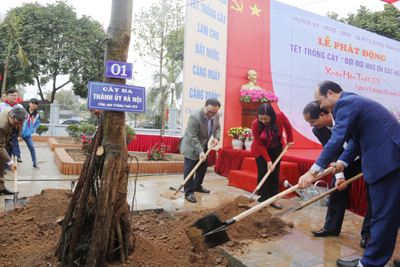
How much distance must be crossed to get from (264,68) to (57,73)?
19.2 metres

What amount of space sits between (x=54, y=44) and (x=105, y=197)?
22.0m

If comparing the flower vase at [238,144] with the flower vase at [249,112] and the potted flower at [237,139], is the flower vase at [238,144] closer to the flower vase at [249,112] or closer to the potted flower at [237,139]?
the potted flower at [237,139]

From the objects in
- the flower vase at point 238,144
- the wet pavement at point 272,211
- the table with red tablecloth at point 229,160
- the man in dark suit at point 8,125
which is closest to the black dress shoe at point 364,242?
the wet pavement at point 272,211

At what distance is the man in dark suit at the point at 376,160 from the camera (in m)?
2.11

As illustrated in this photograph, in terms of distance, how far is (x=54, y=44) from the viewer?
2033 cm

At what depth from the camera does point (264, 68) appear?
8.68 m

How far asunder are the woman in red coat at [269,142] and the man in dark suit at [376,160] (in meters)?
1.41

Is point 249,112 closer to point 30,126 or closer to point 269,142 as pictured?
point 269,142

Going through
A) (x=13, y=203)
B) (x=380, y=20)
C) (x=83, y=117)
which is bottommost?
(x=13, y=203)

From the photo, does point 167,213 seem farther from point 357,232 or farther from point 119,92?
point 357,232

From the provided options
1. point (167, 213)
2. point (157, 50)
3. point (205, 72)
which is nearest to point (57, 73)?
point (157, 50)

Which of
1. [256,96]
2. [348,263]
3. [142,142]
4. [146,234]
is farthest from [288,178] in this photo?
[142,142]

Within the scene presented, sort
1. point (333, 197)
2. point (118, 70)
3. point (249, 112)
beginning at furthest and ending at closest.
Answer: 1. point (249, 112)
2. point (333, 197)
3. point (118, 70)

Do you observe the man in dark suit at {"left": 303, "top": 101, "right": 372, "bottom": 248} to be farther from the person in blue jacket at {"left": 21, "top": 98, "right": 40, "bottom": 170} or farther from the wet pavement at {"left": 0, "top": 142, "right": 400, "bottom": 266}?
Result: the person in blue jacket at {"left": 21, "top": 98, "right": 40, "bottom": 170}
